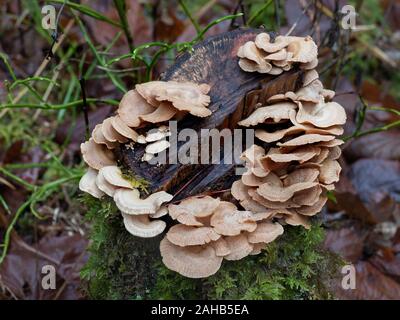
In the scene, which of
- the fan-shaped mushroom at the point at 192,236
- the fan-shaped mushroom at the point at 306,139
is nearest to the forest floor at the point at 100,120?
the fan-shaped mushroom at the point at 306,139

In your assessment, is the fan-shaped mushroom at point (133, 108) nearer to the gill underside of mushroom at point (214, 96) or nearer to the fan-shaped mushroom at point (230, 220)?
the gill underside of mushroom at point (214, 96)

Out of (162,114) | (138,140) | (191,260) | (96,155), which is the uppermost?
(162,114)

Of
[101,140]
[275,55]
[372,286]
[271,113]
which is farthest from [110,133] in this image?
[372,286]

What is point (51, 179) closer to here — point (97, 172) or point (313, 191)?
point (97, 172)

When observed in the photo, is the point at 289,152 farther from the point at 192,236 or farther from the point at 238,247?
the point at 192,236

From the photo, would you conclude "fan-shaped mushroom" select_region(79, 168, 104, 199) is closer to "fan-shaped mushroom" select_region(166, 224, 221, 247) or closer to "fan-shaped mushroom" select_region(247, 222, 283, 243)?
"fan-shaped mushroom" select_region(166, 224, 221, 247)

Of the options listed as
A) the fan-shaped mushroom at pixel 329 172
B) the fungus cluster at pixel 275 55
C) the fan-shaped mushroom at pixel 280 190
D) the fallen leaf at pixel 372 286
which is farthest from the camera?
the fallen leaf at pixel 372 286

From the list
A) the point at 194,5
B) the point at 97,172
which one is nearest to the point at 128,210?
the point at 97,172
